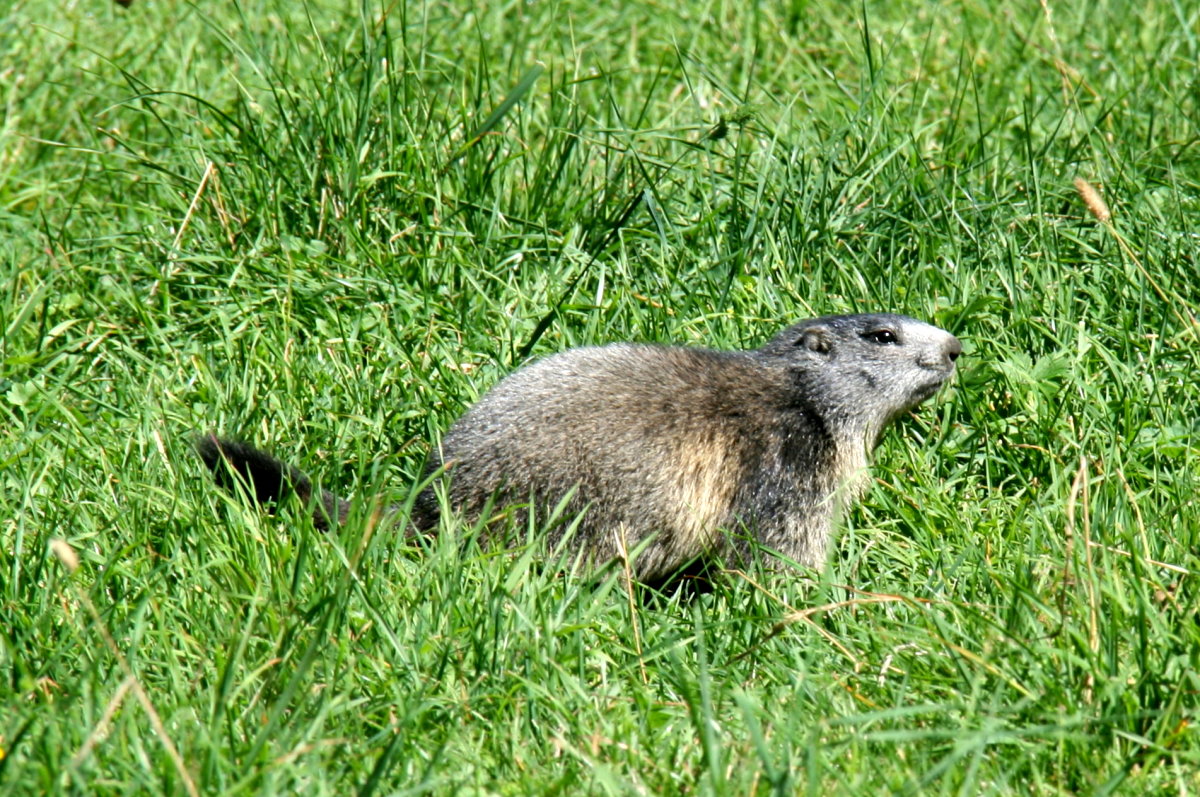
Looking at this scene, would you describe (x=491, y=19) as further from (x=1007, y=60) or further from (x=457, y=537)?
(x=457, y=537)

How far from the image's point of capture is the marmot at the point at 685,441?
377 centimetres

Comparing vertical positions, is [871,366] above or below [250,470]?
above

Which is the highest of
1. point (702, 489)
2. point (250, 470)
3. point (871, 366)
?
point (871, 366)

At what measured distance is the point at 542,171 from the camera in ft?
16.7

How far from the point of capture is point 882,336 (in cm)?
420

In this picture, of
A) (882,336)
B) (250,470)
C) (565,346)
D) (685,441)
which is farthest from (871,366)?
(250,470)

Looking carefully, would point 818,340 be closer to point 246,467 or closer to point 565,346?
point 565,346

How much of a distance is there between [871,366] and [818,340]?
7.4 inches

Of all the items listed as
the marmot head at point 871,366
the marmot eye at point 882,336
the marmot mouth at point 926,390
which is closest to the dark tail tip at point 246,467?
the marmot head at point 871,366

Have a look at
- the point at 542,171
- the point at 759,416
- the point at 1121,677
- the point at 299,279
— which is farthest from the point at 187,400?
the point at 1121,677

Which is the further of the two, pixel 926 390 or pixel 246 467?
pixel 926 390

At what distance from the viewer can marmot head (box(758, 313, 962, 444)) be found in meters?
4.16

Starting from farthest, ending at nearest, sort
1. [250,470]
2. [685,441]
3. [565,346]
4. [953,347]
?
[565,346]
[953,347]
[685,441]
[250,470]

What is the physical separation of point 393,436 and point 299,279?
2.76 ft
